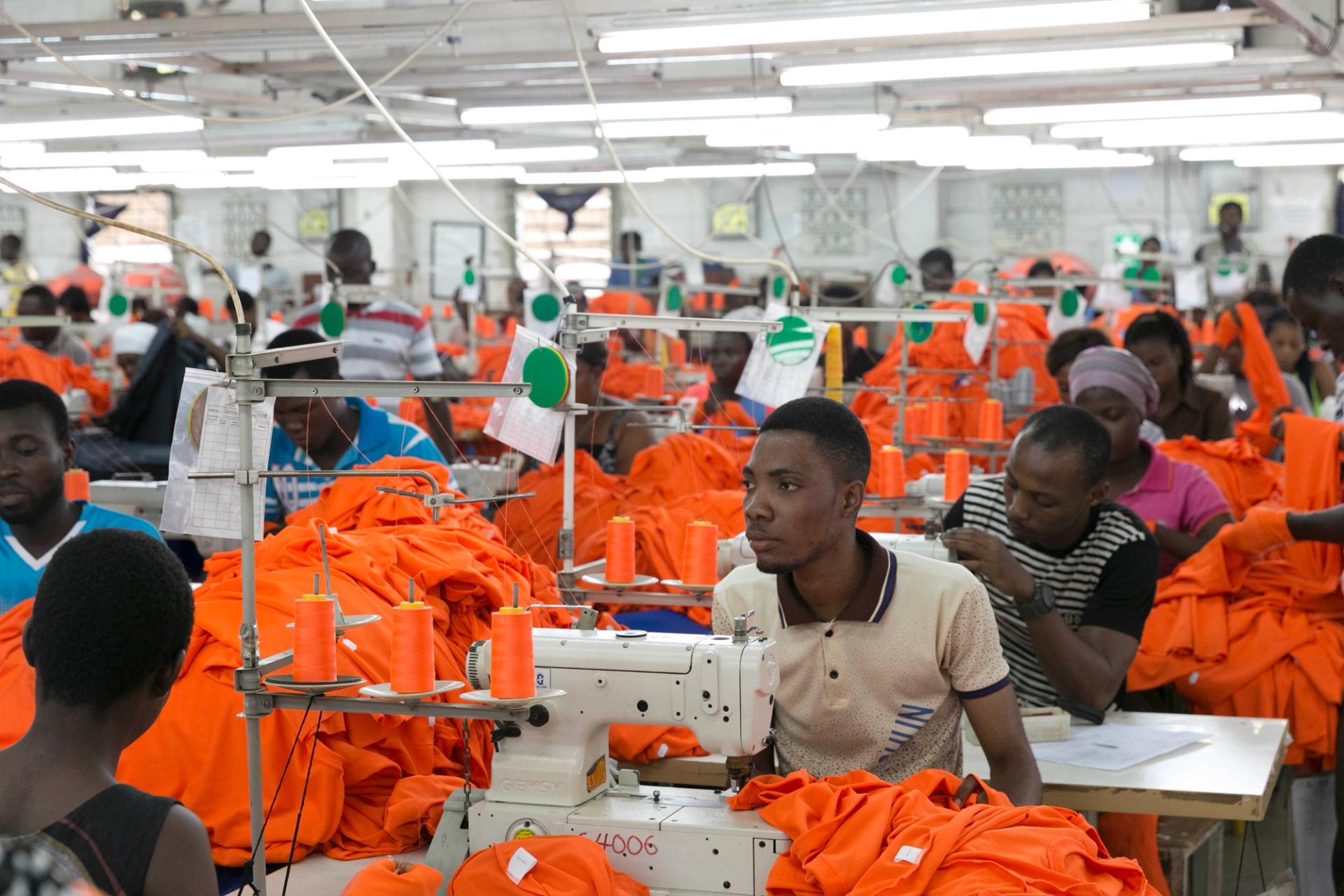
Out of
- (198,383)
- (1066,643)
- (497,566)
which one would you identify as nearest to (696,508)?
(497,566)

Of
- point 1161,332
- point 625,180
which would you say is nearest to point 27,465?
point 625,180

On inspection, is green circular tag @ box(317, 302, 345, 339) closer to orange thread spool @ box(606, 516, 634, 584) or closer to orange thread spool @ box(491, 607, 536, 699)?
orange thread spool @ box(606, 516, 634, 584)

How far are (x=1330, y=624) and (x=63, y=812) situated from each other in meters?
3.58

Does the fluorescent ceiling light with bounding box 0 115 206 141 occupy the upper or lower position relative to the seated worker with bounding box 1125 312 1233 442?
upper

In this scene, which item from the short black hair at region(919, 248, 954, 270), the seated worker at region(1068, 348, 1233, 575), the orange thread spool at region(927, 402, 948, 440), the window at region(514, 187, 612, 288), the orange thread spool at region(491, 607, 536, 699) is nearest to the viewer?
the orange thread spool at region(491, 607, 536, 699)

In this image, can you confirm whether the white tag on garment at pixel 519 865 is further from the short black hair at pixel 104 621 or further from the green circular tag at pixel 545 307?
the green circular tag at pixel 545 307

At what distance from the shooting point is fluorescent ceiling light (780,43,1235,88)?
5258mm

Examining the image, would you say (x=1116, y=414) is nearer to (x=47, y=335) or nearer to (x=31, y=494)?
(x=31, y=494)

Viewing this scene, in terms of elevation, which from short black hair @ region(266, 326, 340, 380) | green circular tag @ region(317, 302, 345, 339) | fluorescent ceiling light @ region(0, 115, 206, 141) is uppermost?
fluorescent ceiling light @ region(0, 115, 206, 141)

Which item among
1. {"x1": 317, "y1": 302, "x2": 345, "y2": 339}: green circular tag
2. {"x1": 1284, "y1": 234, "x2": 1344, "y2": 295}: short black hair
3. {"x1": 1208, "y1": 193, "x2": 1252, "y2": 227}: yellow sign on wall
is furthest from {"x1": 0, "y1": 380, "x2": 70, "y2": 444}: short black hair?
{"x1": 1208, "y1": 193, "x2": 1252, "y2": 227}: yellow sign on wall

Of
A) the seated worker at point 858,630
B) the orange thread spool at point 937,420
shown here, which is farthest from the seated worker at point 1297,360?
the seated worker at point 858,630

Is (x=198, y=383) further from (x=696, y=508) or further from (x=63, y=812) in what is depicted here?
(x=696, y=508)

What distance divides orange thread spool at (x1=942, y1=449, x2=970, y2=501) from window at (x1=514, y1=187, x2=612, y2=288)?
12.6 meters

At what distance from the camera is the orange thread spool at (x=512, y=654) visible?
2152 mm
